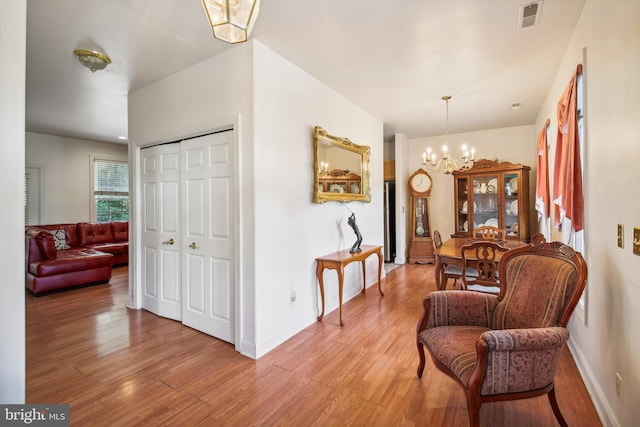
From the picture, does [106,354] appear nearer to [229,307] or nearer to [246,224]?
[229,307]

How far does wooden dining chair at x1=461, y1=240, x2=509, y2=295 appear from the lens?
2971 mm

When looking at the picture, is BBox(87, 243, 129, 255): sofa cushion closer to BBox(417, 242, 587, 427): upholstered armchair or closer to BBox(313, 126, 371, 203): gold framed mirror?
BBox(313, 126, 371, 203): gold framed mirror

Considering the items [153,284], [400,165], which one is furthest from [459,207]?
[153,284]

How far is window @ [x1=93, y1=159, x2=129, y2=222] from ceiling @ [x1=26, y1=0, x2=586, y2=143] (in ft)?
9.37

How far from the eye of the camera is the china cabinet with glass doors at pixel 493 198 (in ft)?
16.7

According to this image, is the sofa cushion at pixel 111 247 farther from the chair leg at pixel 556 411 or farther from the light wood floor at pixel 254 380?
the chair leg at pixel 556 411

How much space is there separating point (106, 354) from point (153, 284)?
995 millimetres

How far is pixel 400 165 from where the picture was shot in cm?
602

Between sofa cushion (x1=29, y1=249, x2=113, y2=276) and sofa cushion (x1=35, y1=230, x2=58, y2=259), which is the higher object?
sofa cushion (x1=35, y1=230, x2=58, y2=259)

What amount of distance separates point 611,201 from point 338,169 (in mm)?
2480

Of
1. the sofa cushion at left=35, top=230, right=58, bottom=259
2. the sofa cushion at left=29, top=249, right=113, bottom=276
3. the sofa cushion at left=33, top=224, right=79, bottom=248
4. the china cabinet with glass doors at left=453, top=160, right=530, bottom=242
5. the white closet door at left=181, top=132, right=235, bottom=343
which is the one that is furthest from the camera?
the sofa cushion at left=33, top=224, right=79, bottom=248

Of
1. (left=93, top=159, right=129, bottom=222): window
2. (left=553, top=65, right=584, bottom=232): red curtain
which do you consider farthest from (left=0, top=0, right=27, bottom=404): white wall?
(left=93, top=159, right=129, bottom=222): window

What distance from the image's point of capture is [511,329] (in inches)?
67.7

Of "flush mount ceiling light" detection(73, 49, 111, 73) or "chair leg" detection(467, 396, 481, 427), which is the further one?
"flush mount ceiling light" detection(73, 49, 111, 73)
